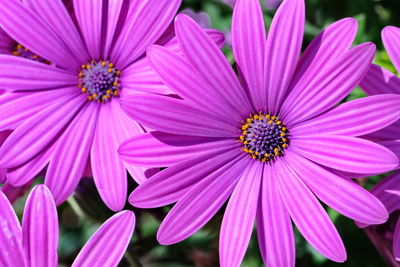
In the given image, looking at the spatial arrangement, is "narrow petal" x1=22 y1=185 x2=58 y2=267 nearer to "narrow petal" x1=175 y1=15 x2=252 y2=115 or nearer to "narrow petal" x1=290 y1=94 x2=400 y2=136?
"narrow petal" x1=175 y1=15 x2=252 y2=115

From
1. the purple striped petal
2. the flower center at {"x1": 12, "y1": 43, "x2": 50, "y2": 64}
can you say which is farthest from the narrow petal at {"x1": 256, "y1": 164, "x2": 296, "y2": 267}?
the flower center at {"x1": 12, "y1": 43, "x2": 50, "y2": 64}

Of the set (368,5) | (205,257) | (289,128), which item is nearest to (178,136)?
(289,128)

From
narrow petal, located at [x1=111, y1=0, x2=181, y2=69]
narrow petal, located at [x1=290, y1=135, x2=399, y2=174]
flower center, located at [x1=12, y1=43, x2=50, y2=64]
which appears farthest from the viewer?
flower center, located at [x1=12, y1=43, x2=50, y2=64]

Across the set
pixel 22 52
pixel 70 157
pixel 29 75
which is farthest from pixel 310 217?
pixel 22 52

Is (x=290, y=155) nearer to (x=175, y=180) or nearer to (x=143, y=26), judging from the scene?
(x=175, y=180)

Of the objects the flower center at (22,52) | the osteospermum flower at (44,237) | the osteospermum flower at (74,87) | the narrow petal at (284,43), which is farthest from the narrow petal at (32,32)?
the narrow petal at (284,43)
